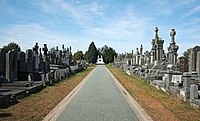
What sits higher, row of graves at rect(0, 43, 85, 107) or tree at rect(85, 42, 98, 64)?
tree at rect(85, 42, 98, 64)

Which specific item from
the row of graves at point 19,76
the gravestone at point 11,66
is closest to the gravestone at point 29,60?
the row of graves at point 19,76

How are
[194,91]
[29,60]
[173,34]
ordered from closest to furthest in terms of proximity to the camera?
[194,91], [29,60], [173,34]

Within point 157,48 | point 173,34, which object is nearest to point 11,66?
point 173,34

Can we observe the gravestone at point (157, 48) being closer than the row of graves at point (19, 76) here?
No

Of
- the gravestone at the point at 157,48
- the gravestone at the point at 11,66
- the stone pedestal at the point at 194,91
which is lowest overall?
the stone pedestal at the point at 194,91

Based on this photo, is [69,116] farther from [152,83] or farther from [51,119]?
[152,83]

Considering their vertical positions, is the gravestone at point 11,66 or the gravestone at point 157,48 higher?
the gravestone at point 157,48

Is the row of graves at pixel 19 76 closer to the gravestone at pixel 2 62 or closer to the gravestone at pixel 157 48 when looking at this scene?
the gravestone at pixel 2 62

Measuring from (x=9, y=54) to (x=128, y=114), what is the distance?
40.7ft

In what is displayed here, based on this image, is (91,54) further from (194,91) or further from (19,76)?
(194,91)

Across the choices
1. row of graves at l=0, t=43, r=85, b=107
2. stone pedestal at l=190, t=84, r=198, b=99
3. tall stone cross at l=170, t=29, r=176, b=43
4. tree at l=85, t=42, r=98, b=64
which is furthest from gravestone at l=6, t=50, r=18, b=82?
tree at l=85, t=42, r=98, b=64

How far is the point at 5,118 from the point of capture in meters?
7.96

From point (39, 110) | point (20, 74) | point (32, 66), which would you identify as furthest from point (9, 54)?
point (39, 110)

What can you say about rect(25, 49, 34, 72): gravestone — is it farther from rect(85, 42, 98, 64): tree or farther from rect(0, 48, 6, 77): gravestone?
rect(85, 42, 98, 64): tree
